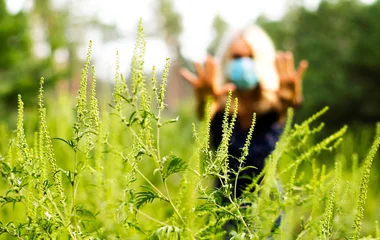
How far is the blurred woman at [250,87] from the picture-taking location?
184 cm

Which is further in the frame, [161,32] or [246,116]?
[161,32]

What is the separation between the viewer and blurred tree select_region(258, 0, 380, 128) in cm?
606

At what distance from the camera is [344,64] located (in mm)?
6406

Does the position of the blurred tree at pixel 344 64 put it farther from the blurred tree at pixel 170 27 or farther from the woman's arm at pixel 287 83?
the blurred tree at pixel 170 27

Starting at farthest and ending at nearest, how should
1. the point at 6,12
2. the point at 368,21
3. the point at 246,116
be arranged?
1. the point at 368,21
2. the point at 6,12
3. the point at 246,116

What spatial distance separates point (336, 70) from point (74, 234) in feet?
20.8

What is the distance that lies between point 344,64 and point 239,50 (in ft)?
15.9

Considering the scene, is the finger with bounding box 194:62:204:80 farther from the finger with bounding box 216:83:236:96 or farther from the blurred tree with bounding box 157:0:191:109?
the blurred tree with bounding box 157:0:191:109

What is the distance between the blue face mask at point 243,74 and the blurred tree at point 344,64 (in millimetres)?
4457

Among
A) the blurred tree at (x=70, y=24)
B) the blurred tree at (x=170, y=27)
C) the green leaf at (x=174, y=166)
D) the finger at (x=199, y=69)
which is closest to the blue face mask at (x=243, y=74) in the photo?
the finger at (x=199, y=69)

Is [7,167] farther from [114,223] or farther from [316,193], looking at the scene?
[316,193]

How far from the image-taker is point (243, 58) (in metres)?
1.91

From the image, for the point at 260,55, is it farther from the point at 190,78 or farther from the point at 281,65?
the point at 190,78

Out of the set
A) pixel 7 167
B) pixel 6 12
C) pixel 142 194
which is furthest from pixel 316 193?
pixel 6 12
